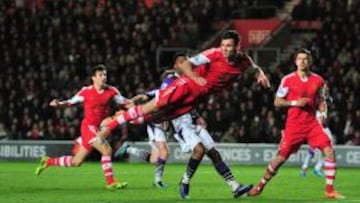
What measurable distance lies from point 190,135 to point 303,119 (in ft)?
5.77

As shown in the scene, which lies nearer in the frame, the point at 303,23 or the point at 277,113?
the point at 277,113

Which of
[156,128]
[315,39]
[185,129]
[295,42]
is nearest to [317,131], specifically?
[185,129]

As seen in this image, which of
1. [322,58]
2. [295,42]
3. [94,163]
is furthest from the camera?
[295,42]

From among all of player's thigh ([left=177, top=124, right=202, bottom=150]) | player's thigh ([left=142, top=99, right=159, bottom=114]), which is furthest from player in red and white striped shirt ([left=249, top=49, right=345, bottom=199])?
player's thigh ([left=142, top=99, right=159, bottom=114])

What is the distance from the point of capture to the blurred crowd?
29000mm

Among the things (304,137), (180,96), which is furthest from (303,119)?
(180,96)

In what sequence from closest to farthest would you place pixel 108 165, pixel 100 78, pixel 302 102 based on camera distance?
pixel 302 102 < pixel 108 165 < pixel 100 78

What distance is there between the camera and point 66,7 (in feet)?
118

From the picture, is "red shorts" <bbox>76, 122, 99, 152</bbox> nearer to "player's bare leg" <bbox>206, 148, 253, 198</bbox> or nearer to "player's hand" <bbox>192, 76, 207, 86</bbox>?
"player's bare leg" <bbox>206, 148, 253, 198</bbox>

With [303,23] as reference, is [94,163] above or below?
below

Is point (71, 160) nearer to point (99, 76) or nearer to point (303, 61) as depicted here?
point (99, 76)

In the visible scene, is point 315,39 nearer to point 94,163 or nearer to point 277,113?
point 277,113

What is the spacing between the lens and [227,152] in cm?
2756

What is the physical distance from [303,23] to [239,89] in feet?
21.4
